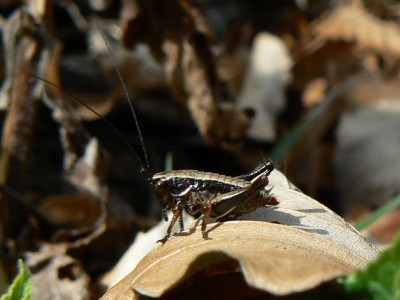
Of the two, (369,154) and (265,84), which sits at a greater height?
(265,84)

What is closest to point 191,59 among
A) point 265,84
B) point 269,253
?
point 265,84

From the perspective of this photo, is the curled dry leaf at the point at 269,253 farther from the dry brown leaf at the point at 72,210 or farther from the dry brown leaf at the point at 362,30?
the dry brown leaf at the point at 362,30

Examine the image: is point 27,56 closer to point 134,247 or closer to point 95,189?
point 95,189

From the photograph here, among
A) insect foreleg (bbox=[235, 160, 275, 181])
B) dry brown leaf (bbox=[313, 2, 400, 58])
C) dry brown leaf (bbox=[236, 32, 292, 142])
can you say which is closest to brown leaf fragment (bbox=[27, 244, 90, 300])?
insect foreleg (bbox=[235, 160, 275, 181])

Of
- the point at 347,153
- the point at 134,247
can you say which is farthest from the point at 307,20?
the point at 134,247

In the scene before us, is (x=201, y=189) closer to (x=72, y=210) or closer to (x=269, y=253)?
(x=269, y=253)
